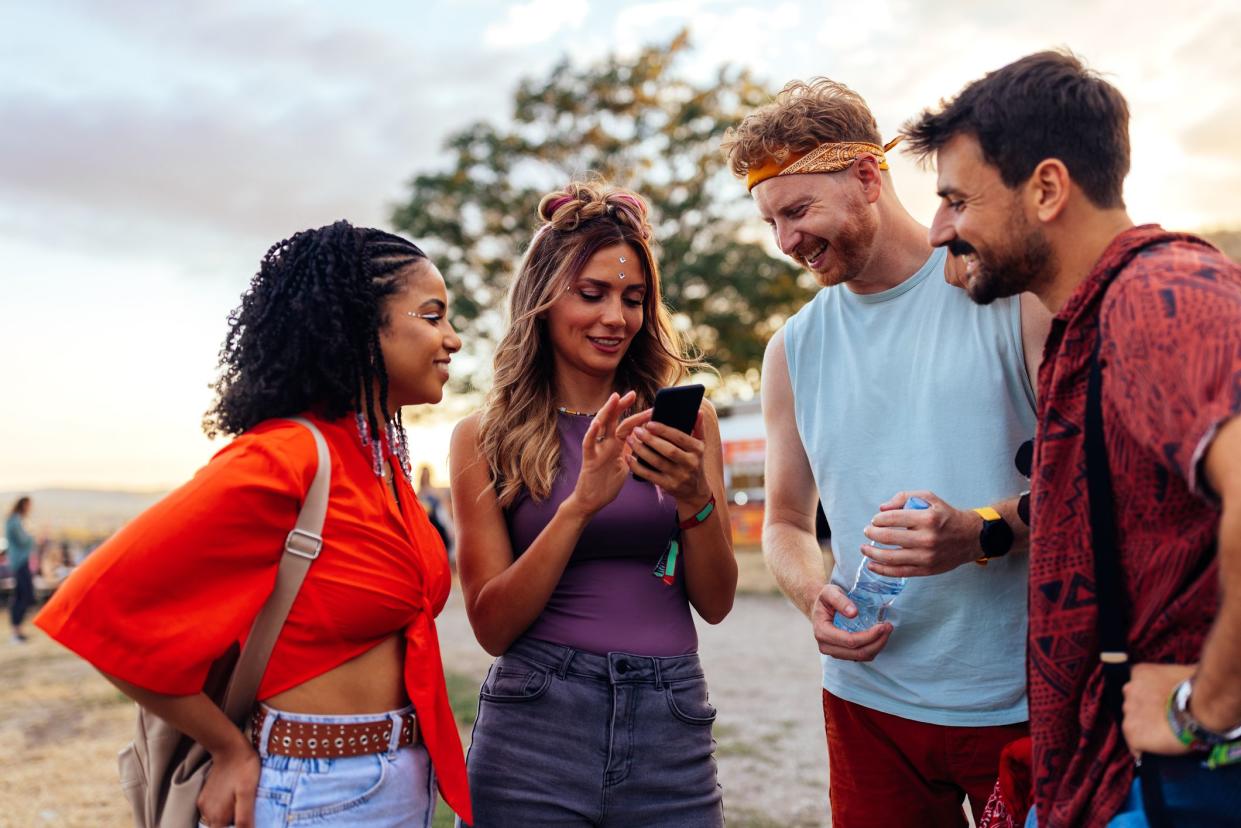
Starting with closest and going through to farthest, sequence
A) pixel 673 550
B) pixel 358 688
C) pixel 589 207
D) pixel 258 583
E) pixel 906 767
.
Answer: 1. pixel 258 583
2. pixel 358 688
3. pixel 906 767
4. pixel 673 550
5. pixel 589 207

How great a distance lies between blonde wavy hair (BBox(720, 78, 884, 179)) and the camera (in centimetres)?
289

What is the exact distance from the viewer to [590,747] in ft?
8.49

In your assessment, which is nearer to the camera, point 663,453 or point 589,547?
point 663,453

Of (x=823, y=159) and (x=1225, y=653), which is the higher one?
(x=823, y=159)

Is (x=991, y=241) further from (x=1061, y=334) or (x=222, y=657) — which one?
(x=222, y=657)

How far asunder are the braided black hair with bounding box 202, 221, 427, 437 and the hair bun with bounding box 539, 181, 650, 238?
68cm

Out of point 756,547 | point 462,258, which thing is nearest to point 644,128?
point 462,258

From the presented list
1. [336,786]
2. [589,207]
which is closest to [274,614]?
[336,786]

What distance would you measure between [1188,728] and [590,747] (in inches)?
58.0

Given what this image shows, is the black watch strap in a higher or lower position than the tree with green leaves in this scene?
lower

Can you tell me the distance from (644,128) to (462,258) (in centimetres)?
569

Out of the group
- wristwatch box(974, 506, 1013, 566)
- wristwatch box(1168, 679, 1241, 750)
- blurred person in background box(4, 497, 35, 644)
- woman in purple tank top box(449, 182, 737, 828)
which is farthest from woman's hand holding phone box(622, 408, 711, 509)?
blurred person in background box(4, 497, 35, 644)

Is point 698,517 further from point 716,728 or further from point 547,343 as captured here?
point 716,728

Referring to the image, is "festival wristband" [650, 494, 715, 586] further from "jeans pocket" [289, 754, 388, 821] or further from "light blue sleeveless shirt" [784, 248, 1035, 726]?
"jeans pocket" [289, 754, 388, 821]
